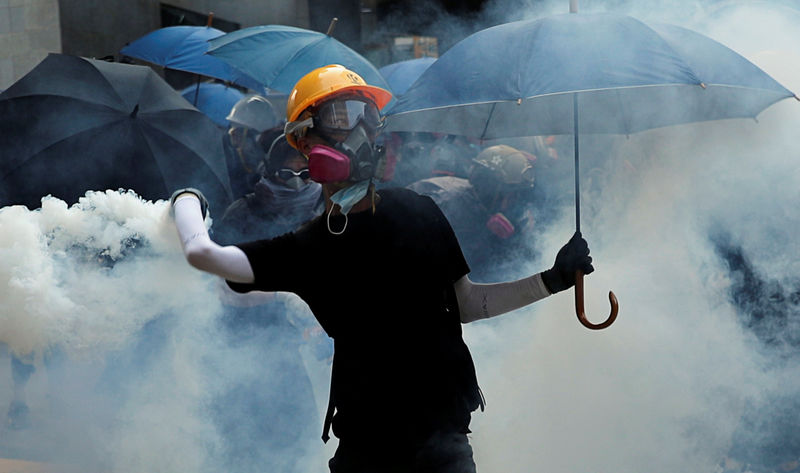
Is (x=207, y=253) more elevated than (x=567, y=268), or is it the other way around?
(x=207, y=253)

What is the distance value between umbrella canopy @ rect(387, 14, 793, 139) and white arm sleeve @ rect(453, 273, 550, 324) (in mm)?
525

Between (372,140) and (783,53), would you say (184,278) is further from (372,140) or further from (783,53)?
(783,53)

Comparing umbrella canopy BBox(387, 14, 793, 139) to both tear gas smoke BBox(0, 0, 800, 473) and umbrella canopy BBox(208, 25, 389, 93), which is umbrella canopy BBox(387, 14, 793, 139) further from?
umbrella canopy BBox(208, 25, 389, 93)

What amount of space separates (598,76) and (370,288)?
35.1 inches

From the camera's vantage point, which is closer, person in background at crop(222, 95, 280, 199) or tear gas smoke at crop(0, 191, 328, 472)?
tear gas smoke at crop(0, 191, 328, 472)

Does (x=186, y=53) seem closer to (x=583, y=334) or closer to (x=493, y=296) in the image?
(x=583, y=334)

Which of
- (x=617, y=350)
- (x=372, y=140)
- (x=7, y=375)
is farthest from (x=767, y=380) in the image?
(x=7, y=375)

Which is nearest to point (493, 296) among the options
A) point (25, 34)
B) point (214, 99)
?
point (214, 99)

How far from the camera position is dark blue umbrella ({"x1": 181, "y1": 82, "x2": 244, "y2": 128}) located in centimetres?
712

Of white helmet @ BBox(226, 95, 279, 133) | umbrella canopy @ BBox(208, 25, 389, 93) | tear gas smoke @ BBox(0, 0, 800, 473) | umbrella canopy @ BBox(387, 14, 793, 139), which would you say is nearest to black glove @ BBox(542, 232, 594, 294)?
umbrella canopy @ BBox(387, 14, 793, 139)

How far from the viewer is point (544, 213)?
15.3ft

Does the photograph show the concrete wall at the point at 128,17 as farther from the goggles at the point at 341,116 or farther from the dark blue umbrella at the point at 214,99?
the goggles at the point at 341,116

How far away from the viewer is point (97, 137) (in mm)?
3895

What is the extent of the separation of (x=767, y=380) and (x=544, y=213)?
1435mm
